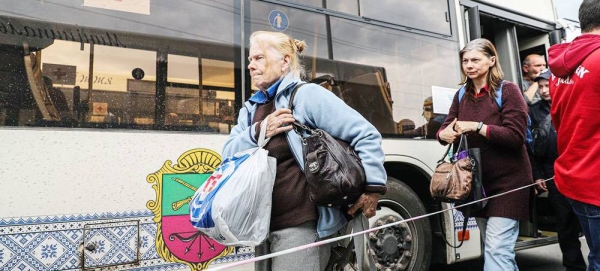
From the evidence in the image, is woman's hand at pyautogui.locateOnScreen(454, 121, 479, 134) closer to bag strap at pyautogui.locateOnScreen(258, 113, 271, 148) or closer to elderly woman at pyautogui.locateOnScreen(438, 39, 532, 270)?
elderly woman at pyautogui.locateOnScreen(438, 39, 532, 270)

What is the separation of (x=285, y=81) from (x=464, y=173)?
128cm

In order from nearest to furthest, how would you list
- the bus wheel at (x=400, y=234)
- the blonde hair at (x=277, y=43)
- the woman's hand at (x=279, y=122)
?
the woman's hand at (x=279, y=122), the blonde hair at (x=277, y=43), the bus wheel at (x=400, y=234)

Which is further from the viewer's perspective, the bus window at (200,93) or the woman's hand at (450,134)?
the woman's hand at (450,134)

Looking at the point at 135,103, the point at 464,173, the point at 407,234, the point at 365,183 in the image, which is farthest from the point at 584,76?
the point at 135,103

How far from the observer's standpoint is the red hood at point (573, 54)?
195 cm

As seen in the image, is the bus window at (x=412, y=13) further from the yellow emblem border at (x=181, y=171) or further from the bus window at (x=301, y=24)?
the yellow emblem border at (x=181, y=171)

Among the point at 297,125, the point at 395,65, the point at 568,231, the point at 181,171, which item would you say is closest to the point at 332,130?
the point at 297,125

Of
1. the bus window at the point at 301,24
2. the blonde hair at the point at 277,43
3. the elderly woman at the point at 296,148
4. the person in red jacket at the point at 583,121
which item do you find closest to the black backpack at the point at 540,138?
the person in red jacket at the point at 583,121

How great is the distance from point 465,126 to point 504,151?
0.29 metres

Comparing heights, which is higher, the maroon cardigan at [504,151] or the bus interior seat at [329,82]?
the bus interior seat at [329,82]

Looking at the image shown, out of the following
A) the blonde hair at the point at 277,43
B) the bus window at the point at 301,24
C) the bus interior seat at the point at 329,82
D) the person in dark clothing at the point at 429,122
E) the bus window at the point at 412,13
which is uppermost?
the bus window at the point at 412,13

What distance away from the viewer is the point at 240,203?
1606 millimetres

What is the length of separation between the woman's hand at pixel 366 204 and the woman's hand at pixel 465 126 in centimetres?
103

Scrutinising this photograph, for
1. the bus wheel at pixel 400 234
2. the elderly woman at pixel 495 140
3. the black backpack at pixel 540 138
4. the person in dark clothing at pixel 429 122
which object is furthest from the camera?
the person in dark clothing at pixel 429 122
